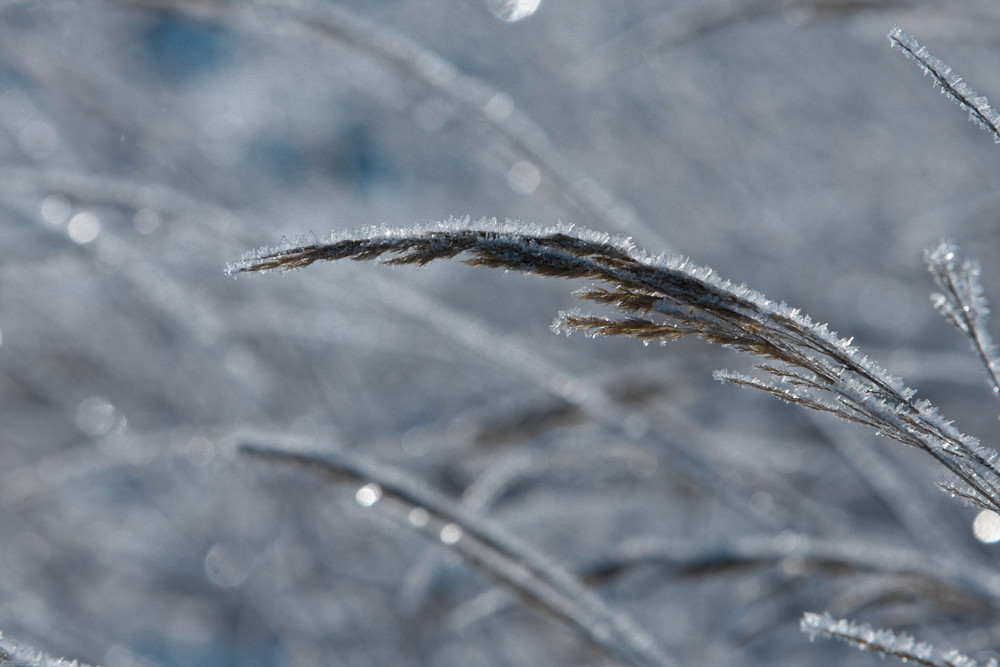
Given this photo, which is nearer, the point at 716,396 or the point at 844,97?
the point at 716,396

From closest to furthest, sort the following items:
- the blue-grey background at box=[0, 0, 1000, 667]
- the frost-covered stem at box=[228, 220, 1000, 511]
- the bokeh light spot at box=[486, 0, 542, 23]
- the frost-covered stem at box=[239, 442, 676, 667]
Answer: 1. the frost-covered stem at box=[228, 220, 1000, 511]
2. the frost-covered stem at box=[239, 442, 676, 667]
3. the blue-grey background at box=[0, 0, 1000, 667]
4. the bokeh light spot at box=[486, 0, 542, 23]

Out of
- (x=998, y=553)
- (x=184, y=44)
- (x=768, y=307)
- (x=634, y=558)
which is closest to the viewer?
(x=768, y=307)

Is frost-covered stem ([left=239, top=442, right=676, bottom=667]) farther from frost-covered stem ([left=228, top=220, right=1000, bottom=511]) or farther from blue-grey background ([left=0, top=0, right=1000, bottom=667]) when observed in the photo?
frost-covered stem ([left=228, top=220, right=1000, bottom=511])

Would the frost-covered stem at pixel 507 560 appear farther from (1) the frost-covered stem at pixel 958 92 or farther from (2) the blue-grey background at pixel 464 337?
(1) the frost-covered stem at pixel 958 92

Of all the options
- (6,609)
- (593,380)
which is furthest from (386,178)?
(6,609)

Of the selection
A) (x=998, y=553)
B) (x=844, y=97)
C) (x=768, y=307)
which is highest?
(x=844, y=97)

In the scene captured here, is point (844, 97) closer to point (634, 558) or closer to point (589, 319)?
point (634, 558)

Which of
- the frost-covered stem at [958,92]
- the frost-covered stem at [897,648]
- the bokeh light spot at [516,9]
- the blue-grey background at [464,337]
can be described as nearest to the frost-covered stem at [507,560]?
the blue-grey background at [464,337]

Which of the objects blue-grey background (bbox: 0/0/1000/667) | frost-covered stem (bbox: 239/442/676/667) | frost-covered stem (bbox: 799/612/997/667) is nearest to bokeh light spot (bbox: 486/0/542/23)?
blue-grey background (bbox: 0/0/1000/667)

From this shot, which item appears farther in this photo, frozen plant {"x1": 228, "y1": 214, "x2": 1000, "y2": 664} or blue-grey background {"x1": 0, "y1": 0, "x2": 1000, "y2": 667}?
blue-grey background {"x1": 0, "y1": 0, "x2": 1000, "y2": 667}
